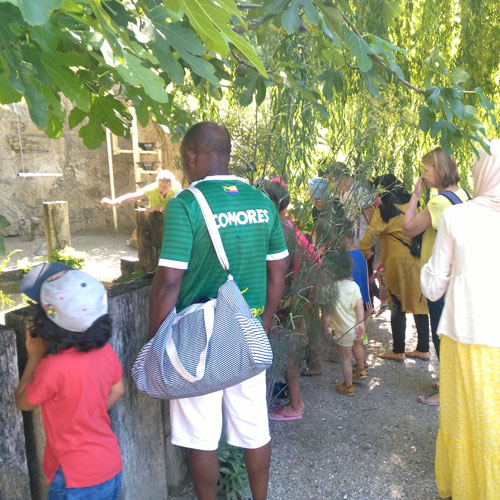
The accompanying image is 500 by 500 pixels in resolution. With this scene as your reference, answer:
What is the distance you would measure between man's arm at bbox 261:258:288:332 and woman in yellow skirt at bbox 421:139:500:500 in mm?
704

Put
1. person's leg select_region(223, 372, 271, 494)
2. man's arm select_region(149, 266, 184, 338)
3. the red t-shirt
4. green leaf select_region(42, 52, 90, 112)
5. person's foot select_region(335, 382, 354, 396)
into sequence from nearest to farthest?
green leaf select_region(42, 52, 90, 112), the red t-shirt, man's arm select_region(149, 266, 184, 338), person's leg select_region(223, 372, 271, 494), person's foot select_region(335, 382, 354, 396)

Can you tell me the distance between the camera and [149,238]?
11.1ft

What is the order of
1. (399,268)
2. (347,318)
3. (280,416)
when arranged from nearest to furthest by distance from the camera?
(280,416) → (347,318) → (399,268)

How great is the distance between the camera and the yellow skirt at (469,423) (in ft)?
7.95

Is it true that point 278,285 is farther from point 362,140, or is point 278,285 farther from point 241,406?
point 362,140

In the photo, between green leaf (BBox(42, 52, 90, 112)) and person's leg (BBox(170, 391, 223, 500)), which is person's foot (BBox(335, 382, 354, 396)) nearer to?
person's leg (BBox(170, 391, 223, 500))

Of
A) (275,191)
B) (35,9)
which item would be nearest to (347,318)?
(275,191)

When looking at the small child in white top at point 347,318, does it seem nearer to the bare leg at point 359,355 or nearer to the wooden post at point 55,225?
the bare leg at point 359,355

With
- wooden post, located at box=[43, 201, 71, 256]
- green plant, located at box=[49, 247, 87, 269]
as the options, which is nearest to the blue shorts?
green plant, located at box=[49, 247, 87, 269]

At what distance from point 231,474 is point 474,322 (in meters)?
1.38

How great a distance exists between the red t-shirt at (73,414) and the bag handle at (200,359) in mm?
267

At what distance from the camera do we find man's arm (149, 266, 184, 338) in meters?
2.09

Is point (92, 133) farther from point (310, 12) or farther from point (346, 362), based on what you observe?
point (346, 362)

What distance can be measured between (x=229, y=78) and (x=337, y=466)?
7.42ft
